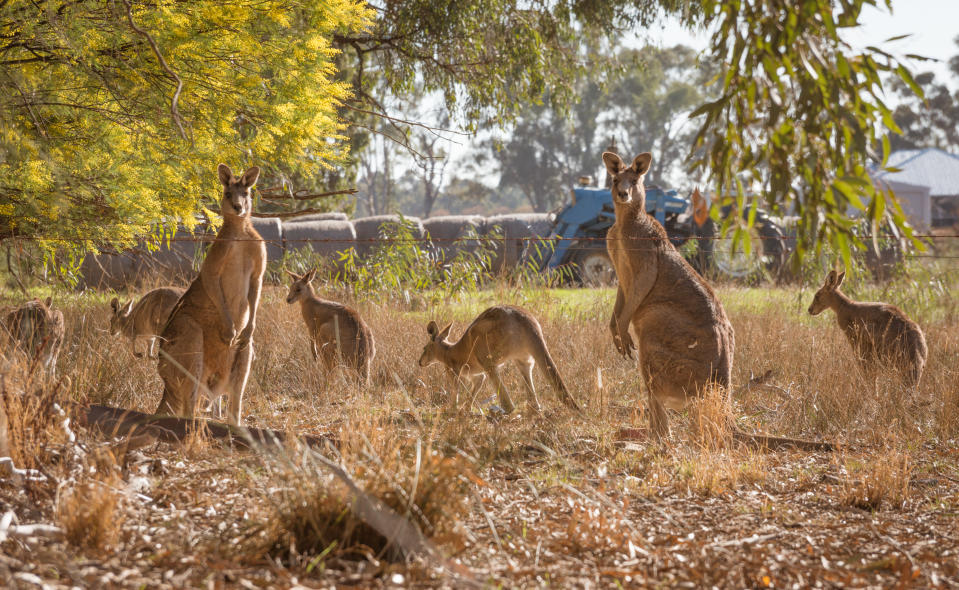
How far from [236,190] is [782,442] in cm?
393

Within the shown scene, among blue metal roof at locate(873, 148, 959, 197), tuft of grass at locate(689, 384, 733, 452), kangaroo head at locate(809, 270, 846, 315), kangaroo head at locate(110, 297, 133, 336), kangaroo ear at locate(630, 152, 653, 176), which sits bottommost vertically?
tuft of grass at locate(689, 384, 733, 452)

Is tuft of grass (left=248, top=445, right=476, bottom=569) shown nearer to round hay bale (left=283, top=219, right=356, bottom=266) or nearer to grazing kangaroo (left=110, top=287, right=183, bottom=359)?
grazing kangaroo (left=110, top=287, right=183, bottom=359)

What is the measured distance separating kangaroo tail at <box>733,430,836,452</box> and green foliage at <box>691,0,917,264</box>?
8.15 feet

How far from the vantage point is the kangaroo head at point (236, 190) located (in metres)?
5.61

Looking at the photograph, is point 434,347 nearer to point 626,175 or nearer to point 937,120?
point 626,175

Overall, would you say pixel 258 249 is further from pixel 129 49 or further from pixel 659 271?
pixel 659 271

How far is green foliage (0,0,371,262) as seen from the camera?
6137 mm

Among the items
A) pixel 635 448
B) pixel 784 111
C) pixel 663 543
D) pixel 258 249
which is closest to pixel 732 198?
pixel 784 111

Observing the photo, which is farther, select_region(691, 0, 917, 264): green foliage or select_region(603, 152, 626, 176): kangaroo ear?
select_region(603, 152, 626, 176): kangaroo ear

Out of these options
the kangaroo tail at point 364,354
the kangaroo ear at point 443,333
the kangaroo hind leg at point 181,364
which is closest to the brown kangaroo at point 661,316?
the kangaroo ear at point 443,333

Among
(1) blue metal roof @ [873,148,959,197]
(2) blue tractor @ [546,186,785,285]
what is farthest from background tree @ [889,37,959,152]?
(2) blue tractor @ [546,186,785,285]

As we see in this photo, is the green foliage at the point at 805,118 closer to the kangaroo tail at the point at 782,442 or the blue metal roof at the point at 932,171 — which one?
the kangaroo tail at the point at 782,442

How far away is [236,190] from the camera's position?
564 cm

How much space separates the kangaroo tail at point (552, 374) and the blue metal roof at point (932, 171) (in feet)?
137
